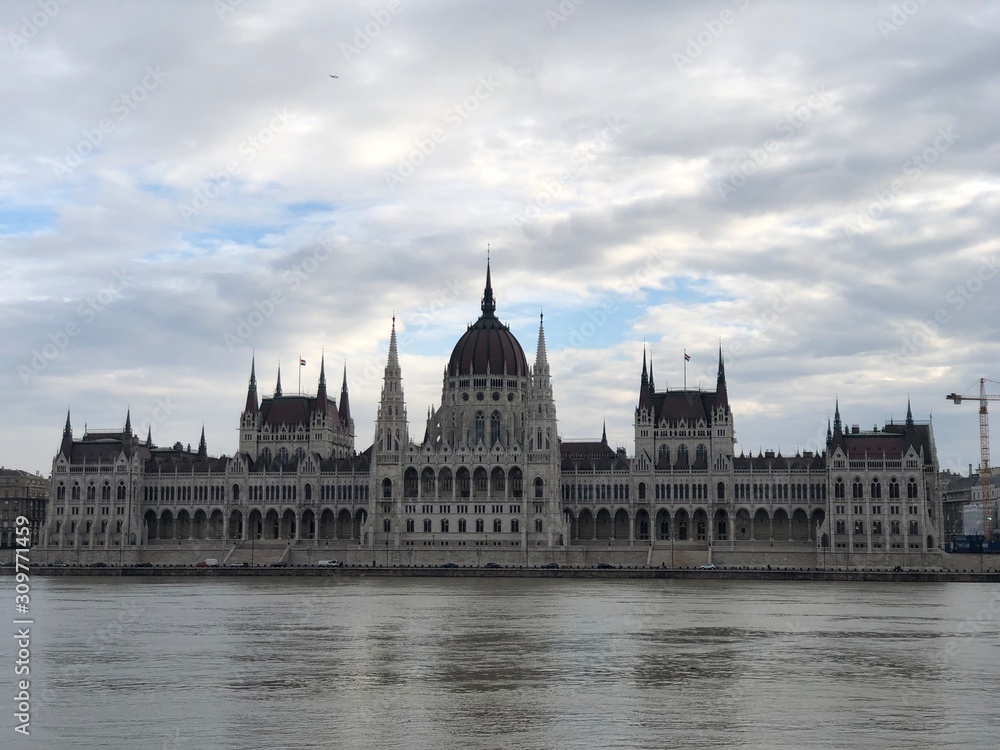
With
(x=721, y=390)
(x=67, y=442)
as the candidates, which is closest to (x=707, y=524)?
(x=721, y=390)

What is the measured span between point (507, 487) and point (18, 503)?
79.1 meters

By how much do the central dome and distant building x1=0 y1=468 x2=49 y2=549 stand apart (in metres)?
66.1

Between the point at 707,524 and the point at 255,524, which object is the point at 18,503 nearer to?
the point at 255,524

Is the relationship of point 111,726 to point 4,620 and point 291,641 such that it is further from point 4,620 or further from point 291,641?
point 4,620

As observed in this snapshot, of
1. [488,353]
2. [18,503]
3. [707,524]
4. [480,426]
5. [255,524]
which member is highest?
[488,353]

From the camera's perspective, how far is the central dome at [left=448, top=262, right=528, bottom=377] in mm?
160250

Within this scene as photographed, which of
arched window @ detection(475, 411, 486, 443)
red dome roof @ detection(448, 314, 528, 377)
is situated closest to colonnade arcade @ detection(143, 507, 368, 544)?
arched window @ detection(475, 411, 486, 443)

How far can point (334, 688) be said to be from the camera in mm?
47062

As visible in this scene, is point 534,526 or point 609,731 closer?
point 609,731

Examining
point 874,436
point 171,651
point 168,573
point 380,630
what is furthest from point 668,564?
point 171,651

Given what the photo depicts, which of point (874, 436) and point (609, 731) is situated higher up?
point (874, 436)

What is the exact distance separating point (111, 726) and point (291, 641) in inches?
878

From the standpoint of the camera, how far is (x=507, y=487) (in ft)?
484

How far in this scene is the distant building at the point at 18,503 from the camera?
18938 centimetres
